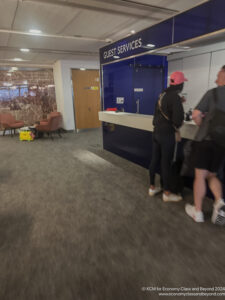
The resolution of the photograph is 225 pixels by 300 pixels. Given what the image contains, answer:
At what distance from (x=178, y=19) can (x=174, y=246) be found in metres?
2.88

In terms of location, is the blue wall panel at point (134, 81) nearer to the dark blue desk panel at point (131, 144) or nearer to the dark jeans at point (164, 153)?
the dark blue desk panel at point (131, 144)

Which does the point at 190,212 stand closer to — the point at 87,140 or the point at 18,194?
the point at 18,194

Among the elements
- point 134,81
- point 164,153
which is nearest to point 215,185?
point 164,153

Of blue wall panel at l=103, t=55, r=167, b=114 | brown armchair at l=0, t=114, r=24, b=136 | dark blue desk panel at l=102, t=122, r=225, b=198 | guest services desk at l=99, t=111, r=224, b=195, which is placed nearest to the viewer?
guest services desk at l=99, t=111, r=224, b=195

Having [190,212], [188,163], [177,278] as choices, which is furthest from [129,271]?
[188,163]

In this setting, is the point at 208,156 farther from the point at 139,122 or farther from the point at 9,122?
the point at 9,122

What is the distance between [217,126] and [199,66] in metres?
3.23

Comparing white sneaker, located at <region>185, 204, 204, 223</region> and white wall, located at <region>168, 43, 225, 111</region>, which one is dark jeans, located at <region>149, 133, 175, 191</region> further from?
white wall, located at <region>168, 43, 225, 111</region>

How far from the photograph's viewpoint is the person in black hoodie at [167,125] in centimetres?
235

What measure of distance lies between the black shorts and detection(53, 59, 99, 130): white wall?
645cm

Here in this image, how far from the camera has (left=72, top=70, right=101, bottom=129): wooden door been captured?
786cm

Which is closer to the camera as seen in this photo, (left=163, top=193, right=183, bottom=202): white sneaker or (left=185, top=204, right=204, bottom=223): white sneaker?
(left=185, top=204, right=204, bottom=223): white sneaker

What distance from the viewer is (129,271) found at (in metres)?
1.69

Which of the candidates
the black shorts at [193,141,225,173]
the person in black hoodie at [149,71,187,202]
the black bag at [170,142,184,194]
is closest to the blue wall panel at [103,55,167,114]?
the person in black hoodie at [149,71,187,202]
